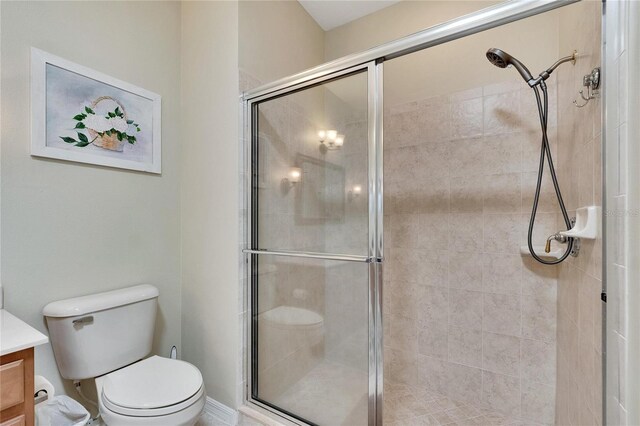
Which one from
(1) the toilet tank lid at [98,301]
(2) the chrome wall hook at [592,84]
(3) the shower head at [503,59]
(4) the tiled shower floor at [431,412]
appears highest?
(3) the shower head at [503,59]

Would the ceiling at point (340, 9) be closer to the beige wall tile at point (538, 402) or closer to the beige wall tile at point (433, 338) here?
the beige wall tile at point (433, 338)

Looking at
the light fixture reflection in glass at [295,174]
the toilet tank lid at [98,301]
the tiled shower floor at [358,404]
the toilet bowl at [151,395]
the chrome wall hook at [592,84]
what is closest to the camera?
the chrome wall hook at [592,84]

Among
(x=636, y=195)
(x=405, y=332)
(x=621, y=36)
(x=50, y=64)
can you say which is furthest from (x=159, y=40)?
(x=405, y=332)

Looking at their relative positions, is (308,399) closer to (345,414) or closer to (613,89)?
(345,414)

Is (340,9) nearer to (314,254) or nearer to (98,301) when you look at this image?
(314,254)

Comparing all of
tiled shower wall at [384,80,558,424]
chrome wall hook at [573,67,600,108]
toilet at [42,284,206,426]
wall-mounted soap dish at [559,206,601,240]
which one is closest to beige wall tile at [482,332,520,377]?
tiled shower wall at [384,80,558,424]

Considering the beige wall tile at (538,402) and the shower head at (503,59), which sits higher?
the shower head at (503,59)

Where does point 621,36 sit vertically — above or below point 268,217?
above

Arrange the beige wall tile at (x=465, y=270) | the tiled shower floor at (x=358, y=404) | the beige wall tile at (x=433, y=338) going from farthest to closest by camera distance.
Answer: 1. the beige wall tile at (x=433, y=338)
2. the beige wall tile at (x=465, y=270)
3. the tiled shower floor at (x=358, y=404)

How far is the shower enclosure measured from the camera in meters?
1.35

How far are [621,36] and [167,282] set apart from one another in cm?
221

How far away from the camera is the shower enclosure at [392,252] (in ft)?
4.44

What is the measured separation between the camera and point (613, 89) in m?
0.88

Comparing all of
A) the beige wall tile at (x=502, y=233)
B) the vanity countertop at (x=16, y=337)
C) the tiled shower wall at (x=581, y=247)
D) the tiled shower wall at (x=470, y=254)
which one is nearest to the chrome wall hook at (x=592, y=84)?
the tiled shower wall at (x=581, y=247)
